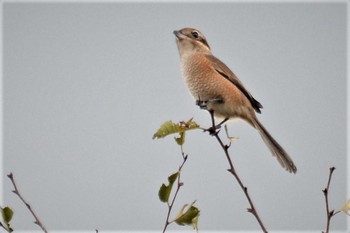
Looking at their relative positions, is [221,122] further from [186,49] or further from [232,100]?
[186,49]

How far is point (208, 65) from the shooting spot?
13.2ft

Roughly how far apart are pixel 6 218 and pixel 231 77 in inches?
105

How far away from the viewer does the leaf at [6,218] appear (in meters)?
1.73

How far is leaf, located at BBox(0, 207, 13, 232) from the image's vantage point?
68.3 inches

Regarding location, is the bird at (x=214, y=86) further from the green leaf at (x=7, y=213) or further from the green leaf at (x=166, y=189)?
the green leaf at (x=7, y=213)

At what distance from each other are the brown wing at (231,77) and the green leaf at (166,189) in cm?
215

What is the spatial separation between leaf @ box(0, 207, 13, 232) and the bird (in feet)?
6.15

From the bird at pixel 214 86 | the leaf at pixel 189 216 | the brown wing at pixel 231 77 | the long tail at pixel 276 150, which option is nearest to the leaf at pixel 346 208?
the leaf at pixel 189 216

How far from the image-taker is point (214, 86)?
12.5 ft

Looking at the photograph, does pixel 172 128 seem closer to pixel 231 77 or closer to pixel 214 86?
pixel 214 86

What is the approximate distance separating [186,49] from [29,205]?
8.71ft

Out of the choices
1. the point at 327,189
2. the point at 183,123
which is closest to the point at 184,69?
the point at 183,123

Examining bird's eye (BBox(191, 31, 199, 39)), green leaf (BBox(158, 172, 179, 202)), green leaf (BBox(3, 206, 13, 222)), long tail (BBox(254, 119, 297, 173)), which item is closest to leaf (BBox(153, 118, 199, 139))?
green leaf (BBox(158, 172, 179, 202))

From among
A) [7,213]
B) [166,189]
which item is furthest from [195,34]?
[7,213]
